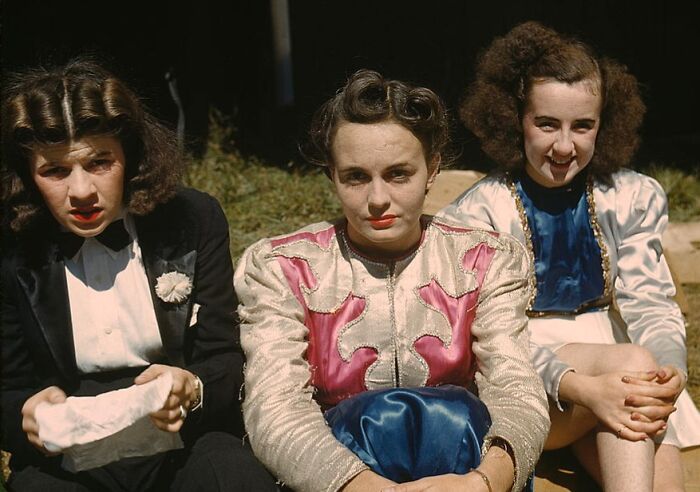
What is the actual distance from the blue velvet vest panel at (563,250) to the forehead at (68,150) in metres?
1.45

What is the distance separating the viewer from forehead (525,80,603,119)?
2.96 metres

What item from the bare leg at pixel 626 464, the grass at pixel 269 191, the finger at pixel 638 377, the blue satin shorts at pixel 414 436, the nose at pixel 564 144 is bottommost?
the grass at pixel 269 191

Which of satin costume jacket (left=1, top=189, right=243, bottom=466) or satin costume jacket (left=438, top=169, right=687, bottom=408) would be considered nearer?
satin costume jacket (left=1, top=189, right=243, bottom=466)

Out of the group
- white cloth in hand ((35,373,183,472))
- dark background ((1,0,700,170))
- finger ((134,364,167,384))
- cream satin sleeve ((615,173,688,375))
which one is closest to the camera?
white cloth in hand ((35,373,183,472))

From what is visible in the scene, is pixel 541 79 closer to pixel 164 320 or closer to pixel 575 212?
pixel 575 212

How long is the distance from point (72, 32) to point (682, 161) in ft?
15.0

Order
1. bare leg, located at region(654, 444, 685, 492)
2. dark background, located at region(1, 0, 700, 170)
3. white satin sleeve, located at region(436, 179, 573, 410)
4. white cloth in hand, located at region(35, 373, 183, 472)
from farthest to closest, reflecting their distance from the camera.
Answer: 1. dark background, located at region(1, 0, 700, 170)
2. white satin sleeve, located at region(436, 179, 573, 410)
3. bare leg, located at region(654, 444, 685, 492)
4. white cloth in hand, located at region(35, 373, 183, 472)

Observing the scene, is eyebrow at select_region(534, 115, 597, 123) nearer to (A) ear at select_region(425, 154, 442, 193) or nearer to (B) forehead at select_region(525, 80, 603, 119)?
(B) forehead at select_region(525, 80, 603, 119)

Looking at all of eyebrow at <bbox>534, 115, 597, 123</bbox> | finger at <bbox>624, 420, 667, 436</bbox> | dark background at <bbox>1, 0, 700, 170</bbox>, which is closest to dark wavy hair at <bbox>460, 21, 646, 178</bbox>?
eyebrow at <bbox>534, 115, 597, 123</bbox>

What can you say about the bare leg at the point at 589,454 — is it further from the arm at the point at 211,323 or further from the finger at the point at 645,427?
the arm at the point at 211,323

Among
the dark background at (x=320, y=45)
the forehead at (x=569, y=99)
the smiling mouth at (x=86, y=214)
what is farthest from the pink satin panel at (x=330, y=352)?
the dark background at (x=320, y=45)

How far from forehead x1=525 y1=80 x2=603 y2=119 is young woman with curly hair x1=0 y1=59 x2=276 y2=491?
1.13 m

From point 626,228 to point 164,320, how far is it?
1.56 m

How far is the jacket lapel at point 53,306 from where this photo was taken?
8.20ft
